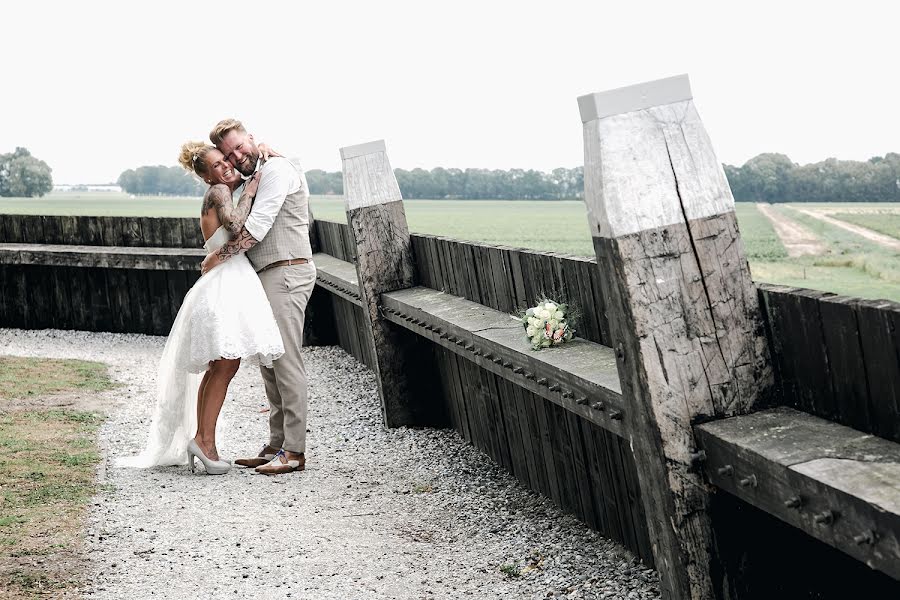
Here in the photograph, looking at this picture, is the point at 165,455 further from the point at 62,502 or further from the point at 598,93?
the point at 598,93

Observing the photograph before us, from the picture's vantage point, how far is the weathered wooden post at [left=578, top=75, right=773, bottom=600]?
302 cm

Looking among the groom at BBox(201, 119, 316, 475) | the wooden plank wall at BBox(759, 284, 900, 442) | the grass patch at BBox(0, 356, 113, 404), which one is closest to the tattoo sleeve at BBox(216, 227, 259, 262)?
the groom at BBox(201, 119, 316, 475)

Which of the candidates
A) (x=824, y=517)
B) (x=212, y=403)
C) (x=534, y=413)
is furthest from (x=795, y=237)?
(x=212, y=403)

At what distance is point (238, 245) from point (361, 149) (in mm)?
1501

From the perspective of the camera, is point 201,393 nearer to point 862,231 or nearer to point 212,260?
point 212,260

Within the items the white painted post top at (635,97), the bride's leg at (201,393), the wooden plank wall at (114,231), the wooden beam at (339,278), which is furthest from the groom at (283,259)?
the wooden plank wall at (114,231)

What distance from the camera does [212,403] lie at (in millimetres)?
6043

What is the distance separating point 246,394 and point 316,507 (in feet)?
11.5

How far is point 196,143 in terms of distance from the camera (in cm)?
604

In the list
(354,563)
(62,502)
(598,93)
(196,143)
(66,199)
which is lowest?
(354,563)

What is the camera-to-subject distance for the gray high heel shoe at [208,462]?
237 inches

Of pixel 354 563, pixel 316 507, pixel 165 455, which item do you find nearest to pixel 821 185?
pixel 354 563

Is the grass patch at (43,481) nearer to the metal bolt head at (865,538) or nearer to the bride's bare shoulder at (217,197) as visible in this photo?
the bride's bare shoulder at (217,197)

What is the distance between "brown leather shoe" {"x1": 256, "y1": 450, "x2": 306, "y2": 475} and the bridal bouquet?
228cm
